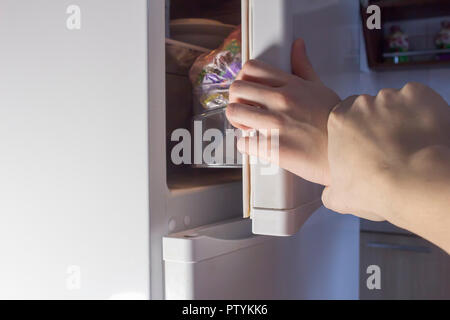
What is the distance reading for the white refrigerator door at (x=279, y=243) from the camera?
2.18 ft

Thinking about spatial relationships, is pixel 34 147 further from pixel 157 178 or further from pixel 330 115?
pixel 330 115

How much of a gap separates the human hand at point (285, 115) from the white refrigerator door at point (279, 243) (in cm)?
3

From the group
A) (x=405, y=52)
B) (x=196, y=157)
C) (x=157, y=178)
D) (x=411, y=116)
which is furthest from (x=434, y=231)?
(x=405, y=52)

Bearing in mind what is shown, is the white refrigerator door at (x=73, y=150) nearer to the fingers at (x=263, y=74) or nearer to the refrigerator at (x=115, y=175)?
the refrigerator at (x=115, y=175)

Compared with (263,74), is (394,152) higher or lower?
lower

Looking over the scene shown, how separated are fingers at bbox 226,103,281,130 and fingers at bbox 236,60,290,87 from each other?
0.14ft

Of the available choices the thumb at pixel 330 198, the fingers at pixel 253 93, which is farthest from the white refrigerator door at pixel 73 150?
the thumb at pixel 330 198

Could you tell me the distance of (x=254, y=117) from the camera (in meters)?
0.64

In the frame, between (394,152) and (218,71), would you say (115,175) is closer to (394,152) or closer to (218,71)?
(218,71)

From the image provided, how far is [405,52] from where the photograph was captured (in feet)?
5.92

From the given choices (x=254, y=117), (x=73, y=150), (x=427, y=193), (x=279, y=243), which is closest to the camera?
(x=427, y=193)

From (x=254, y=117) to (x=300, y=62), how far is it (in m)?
0.12

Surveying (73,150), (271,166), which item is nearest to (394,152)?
(271,166)
